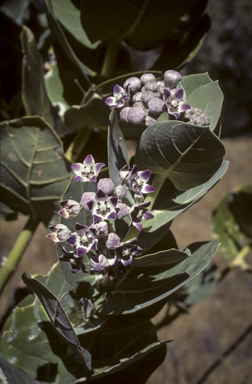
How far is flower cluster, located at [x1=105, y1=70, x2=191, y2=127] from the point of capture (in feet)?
1.30

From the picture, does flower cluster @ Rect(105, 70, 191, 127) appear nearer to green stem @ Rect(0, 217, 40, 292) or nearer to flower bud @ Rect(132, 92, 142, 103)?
flower bud @ Rect(132, 92, 142, 103)

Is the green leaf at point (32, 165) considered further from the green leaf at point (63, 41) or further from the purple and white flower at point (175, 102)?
the purple and white flower at point (175, 102)

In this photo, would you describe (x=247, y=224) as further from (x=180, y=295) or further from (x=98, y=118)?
(x=98, y=118)

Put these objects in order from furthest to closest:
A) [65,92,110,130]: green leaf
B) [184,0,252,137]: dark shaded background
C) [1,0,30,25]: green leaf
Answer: [184,0,252,137]: dark shaded background, [1,0,30,25]: green leaf, [65,92,110,130]: green leaf

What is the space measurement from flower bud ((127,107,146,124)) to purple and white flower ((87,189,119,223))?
0.10 meters

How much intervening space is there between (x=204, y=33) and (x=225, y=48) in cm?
675

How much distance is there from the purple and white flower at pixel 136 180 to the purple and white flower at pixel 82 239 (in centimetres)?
7

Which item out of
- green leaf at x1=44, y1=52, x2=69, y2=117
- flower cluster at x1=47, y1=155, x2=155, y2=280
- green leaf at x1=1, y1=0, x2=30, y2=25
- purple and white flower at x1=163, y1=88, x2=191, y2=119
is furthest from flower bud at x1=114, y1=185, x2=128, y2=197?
green leaf at x1=1, y1=0, x2=30, y2=25

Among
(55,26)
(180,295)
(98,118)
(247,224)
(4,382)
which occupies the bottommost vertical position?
(180,295)

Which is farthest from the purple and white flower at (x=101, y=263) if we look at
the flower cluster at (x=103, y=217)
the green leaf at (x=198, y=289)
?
the green leaf at (x=198, y=289)

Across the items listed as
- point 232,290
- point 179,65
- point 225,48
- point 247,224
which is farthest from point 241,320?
point 225,48

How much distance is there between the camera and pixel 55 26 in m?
0.57

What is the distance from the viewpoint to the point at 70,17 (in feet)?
2.09

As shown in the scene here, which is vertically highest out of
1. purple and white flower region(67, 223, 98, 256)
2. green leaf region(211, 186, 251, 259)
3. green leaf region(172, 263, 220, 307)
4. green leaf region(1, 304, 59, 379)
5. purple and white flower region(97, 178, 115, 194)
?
purple and white flower region(97, 178, 115, 194)
